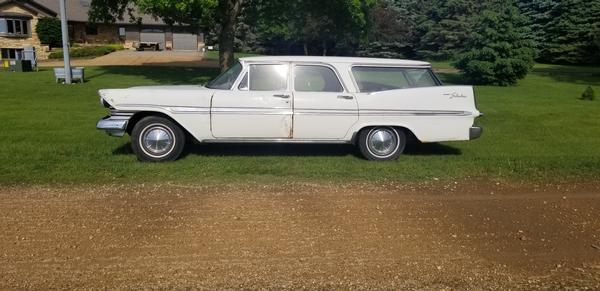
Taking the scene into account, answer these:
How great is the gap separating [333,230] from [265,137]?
2.94 m

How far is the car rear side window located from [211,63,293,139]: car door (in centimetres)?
113

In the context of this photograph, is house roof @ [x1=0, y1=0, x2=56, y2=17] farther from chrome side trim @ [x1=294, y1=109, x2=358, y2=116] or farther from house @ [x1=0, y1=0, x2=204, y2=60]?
chrome side trim @ [x1=294, y1=109, x2=358, y2=116]

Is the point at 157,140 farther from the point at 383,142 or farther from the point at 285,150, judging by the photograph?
the point at 383,142

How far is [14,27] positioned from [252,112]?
44.4m

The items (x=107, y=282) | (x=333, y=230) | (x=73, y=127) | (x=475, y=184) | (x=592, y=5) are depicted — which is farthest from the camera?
(x=592, y=5)

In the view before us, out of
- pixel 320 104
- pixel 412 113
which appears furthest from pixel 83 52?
pixel 412 113

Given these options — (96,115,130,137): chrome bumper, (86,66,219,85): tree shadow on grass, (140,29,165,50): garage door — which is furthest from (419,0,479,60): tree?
(96,115,130,137): chrome bumper

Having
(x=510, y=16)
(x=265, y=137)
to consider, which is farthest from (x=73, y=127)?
(x=510, y=16)

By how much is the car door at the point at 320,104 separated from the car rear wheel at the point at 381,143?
0.34 meters

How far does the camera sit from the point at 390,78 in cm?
805

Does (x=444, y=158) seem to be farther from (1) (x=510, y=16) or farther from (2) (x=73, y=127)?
(1) (x=510, y=16)

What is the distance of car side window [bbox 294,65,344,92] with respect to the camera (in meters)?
7.82

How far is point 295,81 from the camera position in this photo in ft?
25.6

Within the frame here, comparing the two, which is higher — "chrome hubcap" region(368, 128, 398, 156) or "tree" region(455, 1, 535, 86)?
"tree" region(455, 1, 535, 86)
